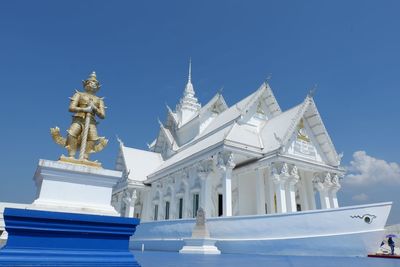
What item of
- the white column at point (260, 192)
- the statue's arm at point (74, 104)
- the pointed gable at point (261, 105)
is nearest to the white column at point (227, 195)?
the white column at point (260, 192)

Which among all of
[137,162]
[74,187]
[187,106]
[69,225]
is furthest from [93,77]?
[187,106]

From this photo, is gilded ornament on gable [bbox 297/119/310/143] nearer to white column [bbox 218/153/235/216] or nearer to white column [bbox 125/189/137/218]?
white column [bbox 218/153/235/216]

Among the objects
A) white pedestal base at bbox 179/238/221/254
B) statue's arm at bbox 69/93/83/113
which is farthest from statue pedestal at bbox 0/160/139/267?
white pedestal base at bbox 179/238/221/254

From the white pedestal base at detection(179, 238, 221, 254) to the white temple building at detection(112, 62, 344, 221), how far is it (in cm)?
232

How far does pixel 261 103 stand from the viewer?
21.1 metres

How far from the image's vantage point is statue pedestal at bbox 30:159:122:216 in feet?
12.5

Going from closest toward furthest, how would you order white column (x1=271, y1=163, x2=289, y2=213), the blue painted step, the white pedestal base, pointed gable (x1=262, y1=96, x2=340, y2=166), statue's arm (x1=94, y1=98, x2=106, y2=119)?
the blue painted step, statue's arm (x1=94, y1=98, x2=106, y2=119), the white pedestal base, white column (x1=271, y1=163, x2=289, y2=213), pointed gable (x1=262, y1=96, x2=340, y2=166)

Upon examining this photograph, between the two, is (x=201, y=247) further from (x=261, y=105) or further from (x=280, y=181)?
(x=261, y=105)

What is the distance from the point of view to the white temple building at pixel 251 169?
53.1 feet

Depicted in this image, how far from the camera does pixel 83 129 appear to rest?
4.54 meters

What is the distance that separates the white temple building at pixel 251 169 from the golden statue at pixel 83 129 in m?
11.3

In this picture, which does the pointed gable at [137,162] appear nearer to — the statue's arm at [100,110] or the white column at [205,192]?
the white column at [205,192]

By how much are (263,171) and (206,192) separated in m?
4.00

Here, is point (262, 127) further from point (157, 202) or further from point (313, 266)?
point (313, 266)
